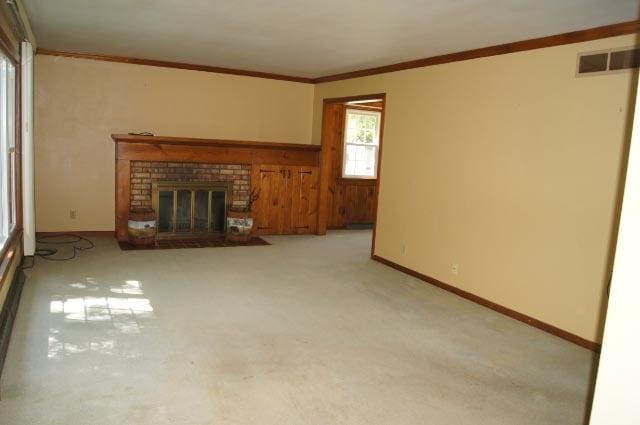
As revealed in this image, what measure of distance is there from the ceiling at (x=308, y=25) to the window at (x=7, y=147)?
1.92ft

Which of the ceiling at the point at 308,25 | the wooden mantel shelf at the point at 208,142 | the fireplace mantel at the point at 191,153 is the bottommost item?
the fireplace mantel at the point at 191,153

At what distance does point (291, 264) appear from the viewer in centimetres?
560

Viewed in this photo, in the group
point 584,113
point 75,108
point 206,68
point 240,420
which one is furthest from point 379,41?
point 75,108

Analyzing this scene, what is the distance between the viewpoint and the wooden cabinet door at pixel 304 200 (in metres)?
7.42

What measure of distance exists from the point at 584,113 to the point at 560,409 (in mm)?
2163

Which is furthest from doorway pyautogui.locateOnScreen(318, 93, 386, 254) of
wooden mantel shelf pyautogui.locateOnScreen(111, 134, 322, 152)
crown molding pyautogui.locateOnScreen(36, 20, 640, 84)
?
crown molding pyautogui.locateOnScreen(36, 20, 640, 84)

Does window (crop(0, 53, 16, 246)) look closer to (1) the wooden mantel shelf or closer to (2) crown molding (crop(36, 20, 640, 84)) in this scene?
(1) the wooden mantel shelf

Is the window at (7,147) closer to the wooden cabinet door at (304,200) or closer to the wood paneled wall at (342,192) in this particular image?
the wooden cabinet door at (304,200)

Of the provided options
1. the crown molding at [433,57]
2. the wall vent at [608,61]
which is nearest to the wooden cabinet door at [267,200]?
the crown molding at [433,57]

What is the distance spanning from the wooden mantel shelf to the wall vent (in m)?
4.23

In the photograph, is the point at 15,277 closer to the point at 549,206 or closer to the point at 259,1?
the point at 259,1

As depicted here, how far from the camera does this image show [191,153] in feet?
21.8

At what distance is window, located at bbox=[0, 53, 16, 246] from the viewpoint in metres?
3.93

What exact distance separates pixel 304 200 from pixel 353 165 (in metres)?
1.46
